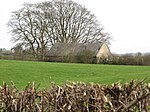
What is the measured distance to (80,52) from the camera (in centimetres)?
6362

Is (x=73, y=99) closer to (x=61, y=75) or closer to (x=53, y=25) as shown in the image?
(x=61, y=75)

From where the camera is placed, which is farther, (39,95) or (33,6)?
(33,6)

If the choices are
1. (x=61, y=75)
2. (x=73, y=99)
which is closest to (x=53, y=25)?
(x=61, y=75)

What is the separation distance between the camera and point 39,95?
3387 millimetres

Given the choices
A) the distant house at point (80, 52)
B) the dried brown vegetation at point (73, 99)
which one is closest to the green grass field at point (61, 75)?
the dried brown vegetation at point (73, 99)

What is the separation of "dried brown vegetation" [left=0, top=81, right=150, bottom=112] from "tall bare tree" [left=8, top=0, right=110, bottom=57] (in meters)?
61.0

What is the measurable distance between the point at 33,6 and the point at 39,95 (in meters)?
63.2

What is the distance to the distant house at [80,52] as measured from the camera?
61719 mm

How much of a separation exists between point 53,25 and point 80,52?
316 inches

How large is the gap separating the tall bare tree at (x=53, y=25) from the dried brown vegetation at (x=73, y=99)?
A: 200ft

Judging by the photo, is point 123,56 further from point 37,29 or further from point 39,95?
point 39,95

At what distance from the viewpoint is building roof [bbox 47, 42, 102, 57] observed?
66688 millimetres

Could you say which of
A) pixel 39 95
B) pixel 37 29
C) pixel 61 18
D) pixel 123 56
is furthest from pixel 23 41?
pixel 39 95

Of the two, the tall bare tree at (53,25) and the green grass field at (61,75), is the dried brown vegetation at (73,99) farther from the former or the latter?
the tall bare tree at (53,25)
